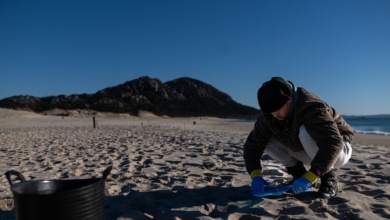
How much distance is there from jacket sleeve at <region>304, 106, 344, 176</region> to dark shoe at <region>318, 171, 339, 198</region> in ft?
1.69

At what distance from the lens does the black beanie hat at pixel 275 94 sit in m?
2.46

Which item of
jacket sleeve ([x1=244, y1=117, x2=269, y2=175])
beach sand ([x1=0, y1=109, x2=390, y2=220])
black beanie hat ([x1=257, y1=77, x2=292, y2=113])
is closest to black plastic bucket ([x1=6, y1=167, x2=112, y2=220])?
beach sand ([x1=0, y1=109, x2=390, y2=220])

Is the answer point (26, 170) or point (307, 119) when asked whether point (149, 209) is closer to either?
point (307, 119)

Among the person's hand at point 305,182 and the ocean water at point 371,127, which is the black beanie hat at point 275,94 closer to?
the person's hand at point 305,182

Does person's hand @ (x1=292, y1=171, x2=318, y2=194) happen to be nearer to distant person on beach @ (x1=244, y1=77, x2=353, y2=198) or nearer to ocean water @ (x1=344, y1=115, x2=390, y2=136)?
distant person on beach @ (x1=244, y1=77, x2=353, y2=198)

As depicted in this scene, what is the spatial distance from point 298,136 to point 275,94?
22.3 inches

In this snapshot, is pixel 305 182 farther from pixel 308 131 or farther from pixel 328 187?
pixel 328 187

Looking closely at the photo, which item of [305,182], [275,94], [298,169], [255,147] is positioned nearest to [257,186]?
[255,147]

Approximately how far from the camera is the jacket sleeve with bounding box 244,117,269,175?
3.02 m

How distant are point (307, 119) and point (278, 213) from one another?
2.62ft

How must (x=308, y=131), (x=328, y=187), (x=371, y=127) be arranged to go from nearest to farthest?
(x=308, y=131) < (x=328, y=187) < (x=371, y=127)

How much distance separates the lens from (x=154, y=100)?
76250mm

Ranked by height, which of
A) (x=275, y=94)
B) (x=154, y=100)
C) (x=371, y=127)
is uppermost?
(x=154, y=100)

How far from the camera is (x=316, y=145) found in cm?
265
